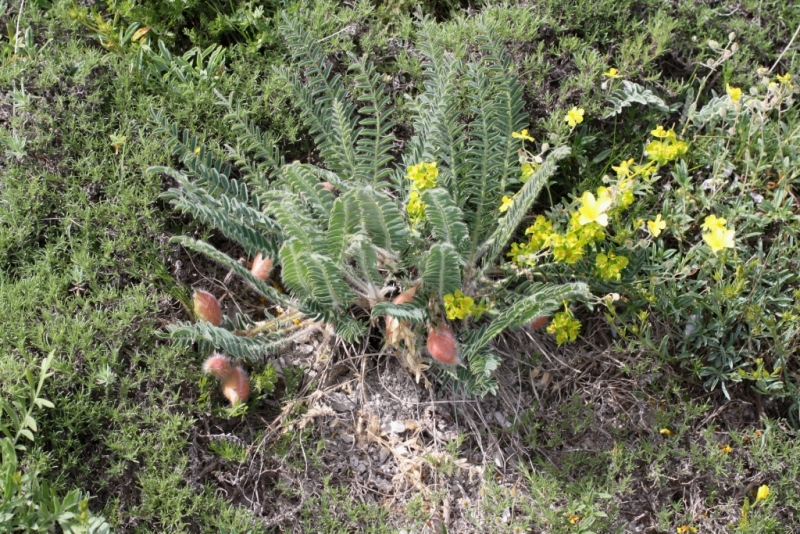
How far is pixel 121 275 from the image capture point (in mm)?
2885

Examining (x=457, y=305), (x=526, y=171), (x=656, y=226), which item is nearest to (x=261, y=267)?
(x=457, y=305)

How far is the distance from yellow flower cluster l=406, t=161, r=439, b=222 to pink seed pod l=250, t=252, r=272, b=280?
2.00 ft

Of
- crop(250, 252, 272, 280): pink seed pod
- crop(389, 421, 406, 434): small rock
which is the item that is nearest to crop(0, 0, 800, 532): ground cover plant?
crop(389, 421, 406, 434): small rock

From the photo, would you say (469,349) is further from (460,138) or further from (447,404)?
(460,138)

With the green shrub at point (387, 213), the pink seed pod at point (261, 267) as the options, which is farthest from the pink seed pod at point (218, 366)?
the pink seed pod at point (261, 267)

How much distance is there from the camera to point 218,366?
8.77 feet

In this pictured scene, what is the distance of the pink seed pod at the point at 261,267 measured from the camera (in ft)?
9.51

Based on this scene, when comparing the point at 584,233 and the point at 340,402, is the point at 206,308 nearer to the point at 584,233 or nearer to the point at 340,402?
the point at 340,402

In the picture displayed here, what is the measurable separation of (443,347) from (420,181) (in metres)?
0.57

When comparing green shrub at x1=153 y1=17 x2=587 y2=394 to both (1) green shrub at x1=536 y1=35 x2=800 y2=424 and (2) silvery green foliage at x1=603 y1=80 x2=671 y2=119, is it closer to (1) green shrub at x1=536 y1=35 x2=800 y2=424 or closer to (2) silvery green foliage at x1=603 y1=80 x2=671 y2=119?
(1) green shrub at x1=536 y1=35 x2=800 y2=424

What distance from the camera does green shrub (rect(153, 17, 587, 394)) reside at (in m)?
2.51

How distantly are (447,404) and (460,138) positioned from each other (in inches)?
38.6

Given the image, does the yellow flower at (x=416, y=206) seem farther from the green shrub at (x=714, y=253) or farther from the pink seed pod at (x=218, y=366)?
the pink seed pod at (x=218, y=366)

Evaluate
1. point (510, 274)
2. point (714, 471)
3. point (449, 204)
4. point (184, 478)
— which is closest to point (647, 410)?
point (714, 471)
